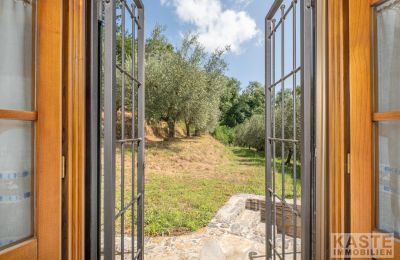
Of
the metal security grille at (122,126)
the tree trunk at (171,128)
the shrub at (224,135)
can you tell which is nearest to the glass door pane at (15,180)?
the metal security grille at (122,126)

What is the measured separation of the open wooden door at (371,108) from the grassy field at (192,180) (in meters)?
3.11

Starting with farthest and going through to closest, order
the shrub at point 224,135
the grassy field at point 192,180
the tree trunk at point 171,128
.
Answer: the shrub at point 224,135 → the tree trunk at point 171,128 → the grassy field at point 192,180

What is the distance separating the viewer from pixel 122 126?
1353 mm

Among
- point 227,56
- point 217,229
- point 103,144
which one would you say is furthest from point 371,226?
point 227,56

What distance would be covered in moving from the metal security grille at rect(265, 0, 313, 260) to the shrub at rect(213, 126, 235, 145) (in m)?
3.40

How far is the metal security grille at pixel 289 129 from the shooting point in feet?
3.45

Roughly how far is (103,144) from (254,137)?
4.58 metres

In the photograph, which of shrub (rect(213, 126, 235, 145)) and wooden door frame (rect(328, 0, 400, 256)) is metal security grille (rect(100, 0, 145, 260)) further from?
shrub (rect(213, 126, 235, 145))

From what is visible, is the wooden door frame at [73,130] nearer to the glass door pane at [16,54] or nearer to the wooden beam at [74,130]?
the wooden beam at [74,130]

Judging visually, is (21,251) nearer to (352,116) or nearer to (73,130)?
(73,130)

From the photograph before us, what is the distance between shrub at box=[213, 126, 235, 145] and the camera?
5489 mm

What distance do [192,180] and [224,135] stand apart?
4.19 ft

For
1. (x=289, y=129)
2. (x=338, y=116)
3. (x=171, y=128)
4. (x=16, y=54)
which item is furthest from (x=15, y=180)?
(x=171, y=128)

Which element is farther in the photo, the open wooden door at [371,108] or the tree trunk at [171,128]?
the tree trunk at [171,128]
